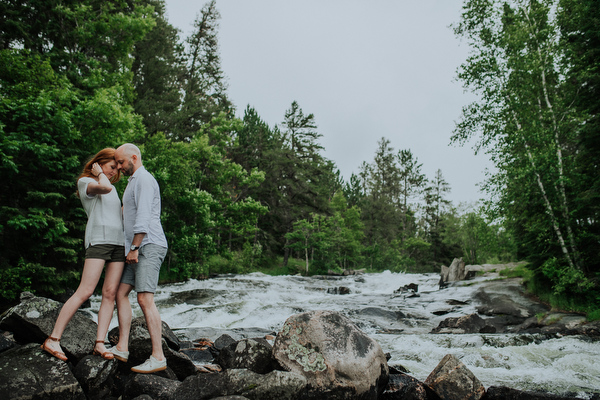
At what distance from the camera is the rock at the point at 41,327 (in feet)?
12.1

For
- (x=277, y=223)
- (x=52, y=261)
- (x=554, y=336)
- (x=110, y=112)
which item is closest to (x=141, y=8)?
(x=110, y=112)

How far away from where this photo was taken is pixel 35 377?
3.23 m

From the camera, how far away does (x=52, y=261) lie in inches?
410

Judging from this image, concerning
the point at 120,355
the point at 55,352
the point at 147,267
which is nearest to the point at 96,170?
the point at 147,267

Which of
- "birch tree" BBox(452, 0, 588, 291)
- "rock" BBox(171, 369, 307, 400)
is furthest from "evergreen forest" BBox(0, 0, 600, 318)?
"rock" BBox(171, 369, 307, 400)

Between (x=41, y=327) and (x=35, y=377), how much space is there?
2.18ft

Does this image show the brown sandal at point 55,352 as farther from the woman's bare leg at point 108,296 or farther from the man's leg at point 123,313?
the man's leg at point 123,313

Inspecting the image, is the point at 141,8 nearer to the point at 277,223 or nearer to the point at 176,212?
the point at 176,212

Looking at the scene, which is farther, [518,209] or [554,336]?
[518,209]

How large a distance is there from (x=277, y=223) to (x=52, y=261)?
1190 inches

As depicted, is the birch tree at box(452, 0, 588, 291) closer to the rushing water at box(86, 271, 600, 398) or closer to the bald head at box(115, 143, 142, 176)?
the rushing water at box(86, 271, 600, 398)

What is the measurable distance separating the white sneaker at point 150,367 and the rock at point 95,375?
252mm

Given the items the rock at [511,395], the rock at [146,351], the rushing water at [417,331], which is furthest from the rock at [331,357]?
the rushing water at [417,331]

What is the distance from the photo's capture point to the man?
3688mm
